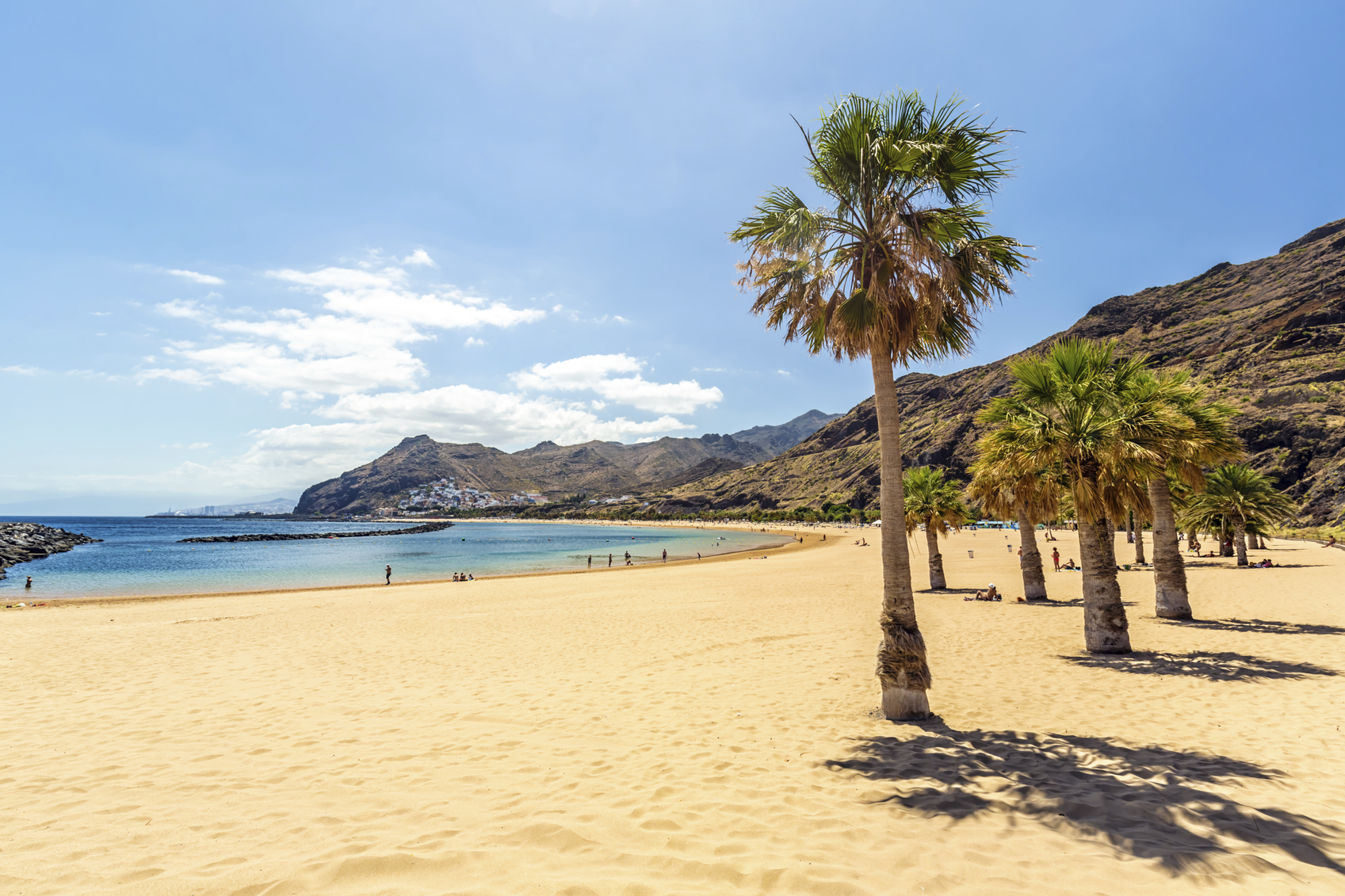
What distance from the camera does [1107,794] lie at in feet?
17.8

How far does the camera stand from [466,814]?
17.5 feet

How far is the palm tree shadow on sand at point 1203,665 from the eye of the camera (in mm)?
9641

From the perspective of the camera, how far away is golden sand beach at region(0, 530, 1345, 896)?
431cm

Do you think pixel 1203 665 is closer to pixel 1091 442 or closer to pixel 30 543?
pixel 1091 442

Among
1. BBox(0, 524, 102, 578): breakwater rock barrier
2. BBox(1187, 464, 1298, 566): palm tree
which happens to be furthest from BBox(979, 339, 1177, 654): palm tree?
BBox(0, 524, 102, 578): breakwater rock barrier

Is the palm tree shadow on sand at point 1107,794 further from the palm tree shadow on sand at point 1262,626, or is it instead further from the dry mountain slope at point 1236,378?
the dry mountain slope at point 1236,378

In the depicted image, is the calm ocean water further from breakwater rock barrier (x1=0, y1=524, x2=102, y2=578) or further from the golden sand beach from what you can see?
the golden sand beach

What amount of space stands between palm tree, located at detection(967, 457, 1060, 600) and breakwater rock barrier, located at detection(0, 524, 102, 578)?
6393cm

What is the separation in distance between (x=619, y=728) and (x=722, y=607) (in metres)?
13.1

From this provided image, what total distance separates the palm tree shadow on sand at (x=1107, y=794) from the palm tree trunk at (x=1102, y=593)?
5.80 metres

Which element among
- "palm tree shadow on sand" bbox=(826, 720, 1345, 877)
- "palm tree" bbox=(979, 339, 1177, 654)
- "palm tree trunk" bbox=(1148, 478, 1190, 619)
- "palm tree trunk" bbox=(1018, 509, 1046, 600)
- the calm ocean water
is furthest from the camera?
the calm ocean water

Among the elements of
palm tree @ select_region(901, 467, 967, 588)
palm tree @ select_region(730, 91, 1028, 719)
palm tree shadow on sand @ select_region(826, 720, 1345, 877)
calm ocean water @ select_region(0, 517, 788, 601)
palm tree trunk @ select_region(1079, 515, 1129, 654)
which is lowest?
calm ocean water @ select_region(0, 517, 788, 601)

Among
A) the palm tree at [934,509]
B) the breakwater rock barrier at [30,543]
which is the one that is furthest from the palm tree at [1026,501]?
the breakwater rock barrier at [30,543]

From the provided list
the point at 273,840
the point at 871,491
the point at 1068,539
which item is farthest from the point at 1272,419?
the point at 273,840
